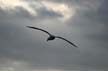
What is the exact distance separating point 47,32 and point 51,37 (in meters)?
9.35

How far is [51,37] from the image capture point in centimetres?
11894

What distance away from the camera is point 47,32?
109812mm

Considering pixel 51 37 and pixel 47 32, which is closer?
pixel 47 32
